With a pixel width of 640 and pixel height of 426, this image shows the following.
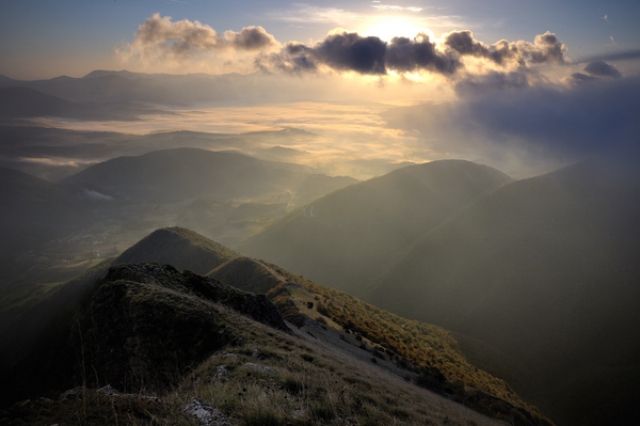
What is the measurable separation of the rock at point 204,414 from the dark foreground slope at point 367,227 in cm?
12505

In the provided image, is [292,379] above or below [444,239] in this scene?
above

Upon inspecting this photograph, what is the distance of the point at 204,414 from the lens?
7156 mm

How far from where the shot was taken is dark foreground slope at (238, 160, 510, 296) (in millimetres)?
150875

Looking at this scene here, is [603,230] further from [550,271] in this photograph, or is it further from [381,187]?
[381,187]

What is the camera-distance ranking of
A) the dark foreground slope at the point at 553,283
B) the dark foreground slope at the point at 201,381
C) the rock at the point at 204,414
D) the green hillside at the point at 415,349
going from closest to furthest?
the rock at the point at 204,414 → the dark foreground slope at the point at 201,381 → the green hillside at the point at 415,349 → the dark foreground slope at the point at 553,283

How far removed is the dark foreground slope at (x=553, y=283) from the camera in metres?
64.6

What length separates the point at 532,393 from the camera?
6116cm

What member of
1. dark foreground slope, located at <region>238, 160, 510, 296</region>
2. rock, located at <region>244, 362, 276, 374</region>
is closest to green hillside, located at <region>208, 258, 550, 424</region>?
rock, located at <region>244, 362, 276, 374</region>

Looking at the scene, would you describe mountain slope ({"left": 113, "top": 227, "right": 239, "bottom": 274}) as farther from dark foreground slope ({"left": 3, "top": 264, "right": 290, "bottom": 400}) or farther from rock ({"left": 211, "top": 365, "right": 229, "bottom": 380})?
rock ({"left": 211, "top": 365, "right": 229, "bottom": 380})

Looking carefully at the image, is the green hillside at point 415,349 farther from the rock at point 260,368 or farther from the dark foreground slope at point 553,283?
the rock at point 260,368

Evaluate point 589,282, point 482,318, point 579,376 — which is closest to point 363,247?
point 482,318

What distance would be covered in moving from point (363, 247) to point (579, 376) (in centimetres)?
10039

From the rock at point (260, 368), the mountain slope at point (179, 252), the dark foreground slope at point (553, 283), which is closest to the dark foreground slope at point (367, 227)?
the dark foreground slope at point (553, 283)

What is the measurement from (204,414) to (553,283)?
366ft
